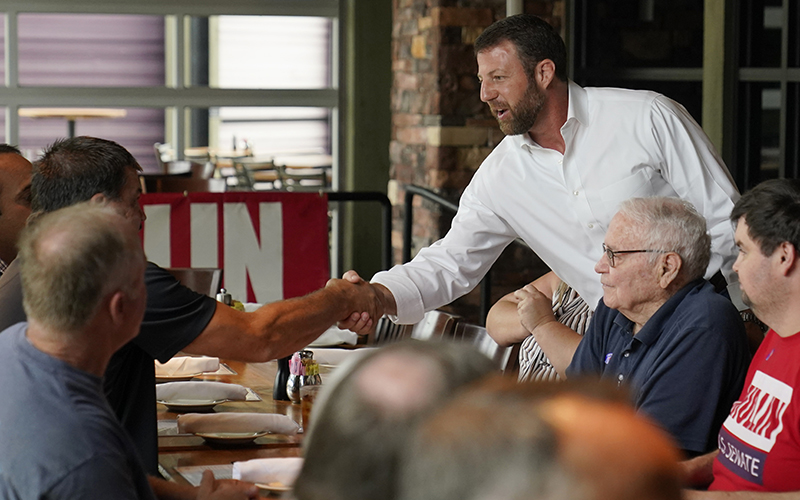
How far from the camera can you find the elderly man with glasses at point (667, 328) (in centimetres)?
201

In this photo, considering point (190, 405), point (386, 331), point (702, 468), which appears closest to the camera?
point (702, 468)

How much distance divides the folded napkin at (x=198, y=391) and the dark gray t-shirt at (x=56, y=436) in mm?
1154

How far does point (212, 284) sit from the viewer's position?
407 cm

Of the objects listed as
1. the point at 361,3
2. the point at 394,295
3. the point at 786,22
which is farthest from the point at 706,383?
the point at 361,3

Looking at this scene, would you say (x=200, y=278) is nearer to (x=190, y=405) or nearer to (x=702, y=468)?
(x=190, y=405)

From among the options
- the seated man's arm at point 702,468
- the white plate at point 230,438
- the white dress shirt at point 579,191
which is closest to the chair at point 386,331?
the white dress shirt at point 579,191

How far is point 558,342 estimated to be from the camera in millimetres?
2576

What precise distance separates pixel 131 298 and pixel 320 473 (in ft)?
3.11

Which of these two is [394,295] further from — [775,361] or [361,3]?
[361,3]

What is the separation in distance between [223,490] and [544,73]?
163 cm

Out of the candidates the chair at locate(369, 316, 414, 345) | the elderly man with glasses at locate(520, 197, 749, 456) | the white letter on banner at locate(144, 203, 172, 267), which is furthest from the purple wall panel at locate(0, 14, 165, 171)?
the elderly man with glasses at locate(520, 197, 749, 456)

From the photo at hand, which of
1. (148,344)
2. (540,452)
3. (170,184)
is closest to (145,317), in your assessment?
(148,344)

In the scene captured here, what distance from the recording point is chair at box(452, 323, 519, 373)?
113 inches

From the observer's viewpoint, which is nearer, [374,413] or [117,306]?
[374,413]
